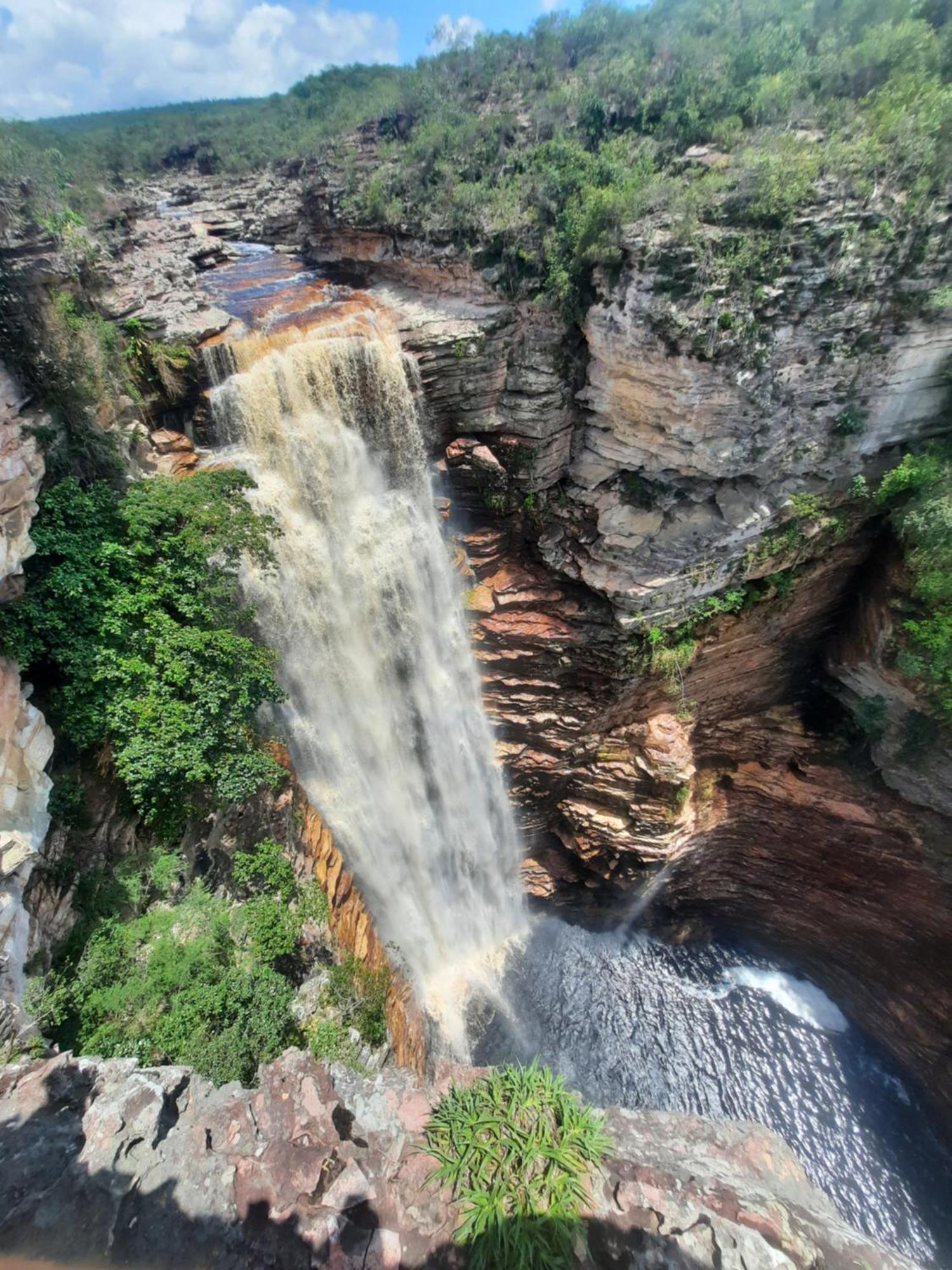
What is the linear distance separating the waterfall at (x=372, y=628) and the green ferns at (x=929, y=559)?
29.5 ft

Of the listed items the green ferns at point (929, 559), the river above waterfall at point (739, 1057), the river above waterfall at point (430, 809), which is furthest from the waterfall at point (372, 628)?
the green ferns at point (929, 559)

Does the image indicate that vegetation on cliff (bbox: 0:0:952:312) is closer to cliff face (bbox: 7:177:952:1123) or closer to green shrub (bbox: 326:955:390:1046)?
cliff face (bbox: 7:177:952:1123)

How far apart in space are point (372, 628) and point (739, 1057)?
43.8 ft

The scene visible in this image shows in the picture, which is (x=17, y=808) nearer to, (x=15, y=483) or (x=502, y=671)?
(x=15, y=483)

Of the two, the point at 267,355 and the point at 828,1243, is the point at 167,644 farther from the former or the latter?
the point at 828,1243

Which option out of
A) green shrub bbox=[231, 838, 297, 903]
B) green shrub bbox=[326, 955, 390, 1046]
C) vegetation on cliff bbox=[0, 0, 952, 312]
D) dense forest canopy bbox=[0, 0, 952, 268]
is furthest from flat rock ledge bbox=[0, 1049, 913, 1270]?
dense forest canopy bbox=[0, 0, 952, 268]

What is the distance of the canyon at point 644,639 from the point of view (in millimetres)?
5902

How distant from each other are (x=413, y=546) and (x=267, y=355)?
4.47 m

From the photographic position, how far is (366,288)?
1447 cm

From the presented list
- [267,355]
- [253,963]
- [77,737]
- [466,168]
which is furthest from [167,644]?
[466,168]

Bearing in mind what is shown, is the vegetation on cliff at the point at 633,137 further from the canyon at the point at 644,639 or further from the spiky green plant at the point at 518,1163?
the spiky green plant at the point at 518,1163

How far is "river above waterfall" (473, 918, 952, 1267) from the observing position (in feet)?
40.7

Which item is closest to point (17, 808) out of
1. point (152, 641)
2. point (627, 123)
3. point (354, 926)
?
point (152, 641)

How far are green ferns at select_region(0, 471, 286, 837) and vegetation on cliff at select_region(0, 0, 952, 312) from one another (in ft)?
16.3
